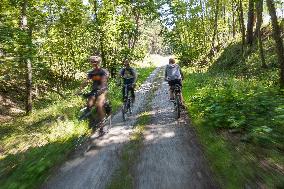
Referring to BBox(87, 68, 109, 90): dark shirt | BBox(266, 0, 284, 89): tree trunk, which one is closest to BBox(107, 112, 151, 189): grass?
BBox(87, 68, 109, 90): dark shirt

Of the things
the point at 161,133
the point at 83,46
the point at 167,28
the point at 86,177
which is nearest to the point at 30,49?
the point at 161,133

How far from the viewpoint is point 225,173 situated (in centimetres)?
679

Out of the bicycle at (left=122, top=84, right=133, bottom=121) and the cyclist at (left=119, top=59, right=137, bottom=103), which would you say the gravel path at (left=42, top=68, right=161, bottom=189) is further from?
the cyclist at (left=119, top=59, right=137, bottom=103)

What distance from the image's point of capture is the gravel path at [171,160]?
6.55m

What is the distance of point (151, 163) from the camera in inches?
311

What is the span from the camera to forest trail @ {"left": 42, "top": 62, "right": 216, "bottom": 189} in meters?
6.75

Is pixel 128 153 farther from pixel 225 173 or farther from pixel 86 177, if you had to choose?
pixel 225 173

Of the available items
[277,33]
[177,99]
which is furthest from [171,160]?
[277,33]

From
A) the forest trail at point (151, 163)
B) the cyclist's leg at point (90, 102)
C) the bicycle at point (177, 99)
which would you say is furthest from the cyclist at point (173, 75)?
the cyclist's leg at point (90, 102)

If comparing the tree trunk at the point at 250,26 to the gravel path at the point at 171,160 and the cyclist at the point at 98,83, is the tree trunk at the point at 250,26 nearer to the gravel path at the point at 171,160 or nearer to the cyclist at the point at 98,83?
the gravel path at the point at 171,160

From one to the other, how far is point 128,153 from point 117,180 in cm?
192

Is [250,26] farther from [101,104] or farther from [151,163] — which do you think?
[151,163]

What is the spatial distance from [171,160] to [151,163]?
0.49 meters

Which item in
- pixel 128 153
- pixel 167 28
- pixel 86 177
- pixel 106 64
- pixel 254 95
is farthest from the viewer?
pixel 167 28
